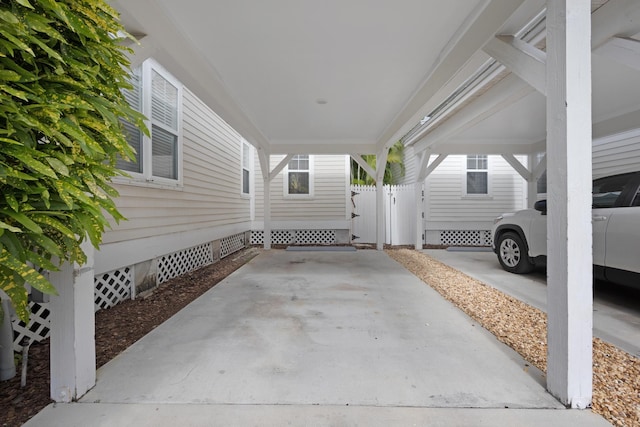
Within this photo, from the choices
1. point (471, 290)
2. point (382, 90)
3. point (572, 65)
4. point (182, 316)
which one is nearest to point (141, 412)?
point (182, 316)

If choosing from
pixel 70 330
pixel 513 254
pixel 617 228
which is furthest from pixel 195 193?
pixel 617 228

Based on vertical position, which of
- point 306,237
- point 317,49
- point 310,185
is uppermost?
point 317,49

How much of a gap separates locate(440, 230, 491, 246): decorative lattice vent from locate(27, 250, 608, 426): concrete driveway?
635 centimetres

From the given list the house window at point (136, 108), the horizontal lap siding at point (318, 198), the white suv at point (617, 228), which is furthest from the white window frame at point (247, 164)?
the white suv at point (617, 228)

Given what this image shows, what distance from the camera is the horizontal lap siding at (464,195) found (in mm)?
8914

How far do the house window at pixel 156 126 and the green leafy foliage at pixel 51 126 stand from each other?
226cm

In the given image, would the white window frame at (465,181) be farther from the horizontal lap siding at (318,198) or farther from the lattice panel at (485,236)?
the horizontal lap siding at (318,198)

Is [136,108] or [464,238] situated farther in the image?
[464,238]

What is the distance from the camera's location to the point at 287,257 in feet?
22.1

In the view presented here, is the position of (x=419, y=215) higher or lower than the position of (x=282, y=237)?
higher

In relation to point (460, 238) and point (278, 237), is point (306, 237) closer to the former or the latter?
point (278, 237)

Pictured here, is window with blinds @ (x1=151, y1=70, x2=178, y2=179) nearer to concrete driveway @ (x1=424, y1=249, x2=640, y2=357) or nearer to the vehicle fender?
concrete driveway @ (x1=424, y1=249, x2=640, y2=357)

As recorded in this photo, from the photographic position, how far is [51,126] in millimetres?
1123

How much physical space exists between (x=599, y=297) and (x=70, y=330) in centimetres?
549
